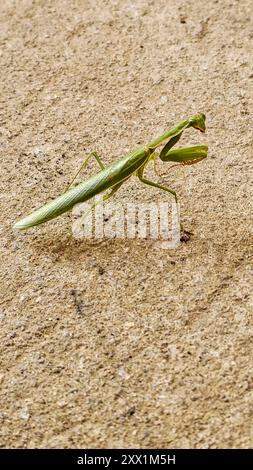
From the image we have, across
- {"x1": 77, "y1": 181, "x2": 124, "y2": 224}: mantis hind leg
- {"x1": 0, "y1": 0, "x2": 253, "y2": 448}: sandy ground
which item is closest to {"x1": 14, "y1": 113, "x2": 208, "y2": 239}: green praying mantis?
{"x1": 77, "y1": 181, "x2": 124, "y2": 224}: mantis hind leg

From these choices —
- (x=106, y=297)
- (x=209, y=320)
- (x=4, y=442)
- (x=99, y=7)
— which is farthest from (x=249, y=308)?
(x=99, y=7)

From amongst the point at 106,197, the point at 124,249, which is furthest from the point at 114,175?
the point at 124,249

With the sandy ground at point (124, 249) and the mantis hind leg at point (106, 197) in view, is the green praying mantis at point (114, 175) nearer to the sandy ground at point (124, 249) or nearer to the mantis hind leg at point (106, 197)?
the mantis hind leg at point (106, 197)

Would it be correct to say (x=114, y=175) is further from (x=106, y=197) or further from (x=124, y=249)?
(x=124, y=249)

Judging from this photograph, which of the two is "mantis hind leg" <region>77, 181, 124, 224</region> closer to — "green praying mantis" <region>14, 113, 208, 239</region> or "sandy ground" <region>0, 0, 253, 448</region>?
"green praying mantis" <region>14, 113, 208, 239</region>

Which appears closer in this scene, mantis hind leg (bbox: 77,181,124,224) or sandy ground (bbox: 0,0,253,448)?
sandy ground (bbox: 0,0,253,448)

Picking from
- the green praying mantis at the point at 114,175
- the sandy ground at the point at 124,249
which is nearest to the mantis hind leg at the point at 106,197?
the green praying mantis at the point at 114,175
